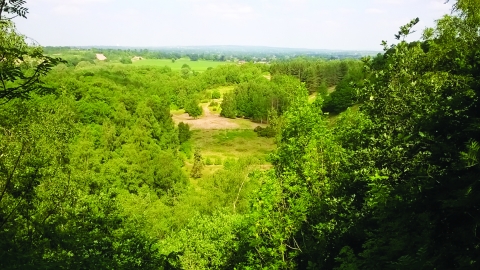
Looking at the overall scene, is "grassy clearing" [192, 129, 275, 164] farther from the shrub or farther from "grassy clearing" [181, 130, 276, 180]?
the shrub

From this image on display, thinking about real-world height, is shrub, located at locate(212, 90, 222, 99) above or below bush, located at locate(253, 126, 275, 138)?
above

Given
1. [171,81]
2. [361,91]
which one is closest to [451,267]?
[361,91]

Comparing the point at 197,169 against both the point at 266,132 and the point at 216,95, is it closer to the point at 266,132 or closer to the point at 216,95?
the point at 266,132

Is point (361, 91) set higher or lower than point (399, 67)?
lower

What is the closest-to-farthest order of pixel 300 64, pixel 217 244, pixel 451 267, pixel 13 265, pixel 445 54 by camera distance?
pixel 451 267
pixel 13 265
pixel 445 54
pixel 217 244
pixel 300 64

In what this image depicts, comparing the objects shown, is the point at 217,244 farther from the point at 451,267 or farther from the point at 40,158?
the point at 451,267

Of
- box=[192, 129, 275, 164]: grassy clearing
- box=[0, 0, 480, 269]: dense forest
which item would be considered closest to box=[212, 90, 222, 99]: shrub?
box=[192, 129, 275, 164]: grassy clearing
